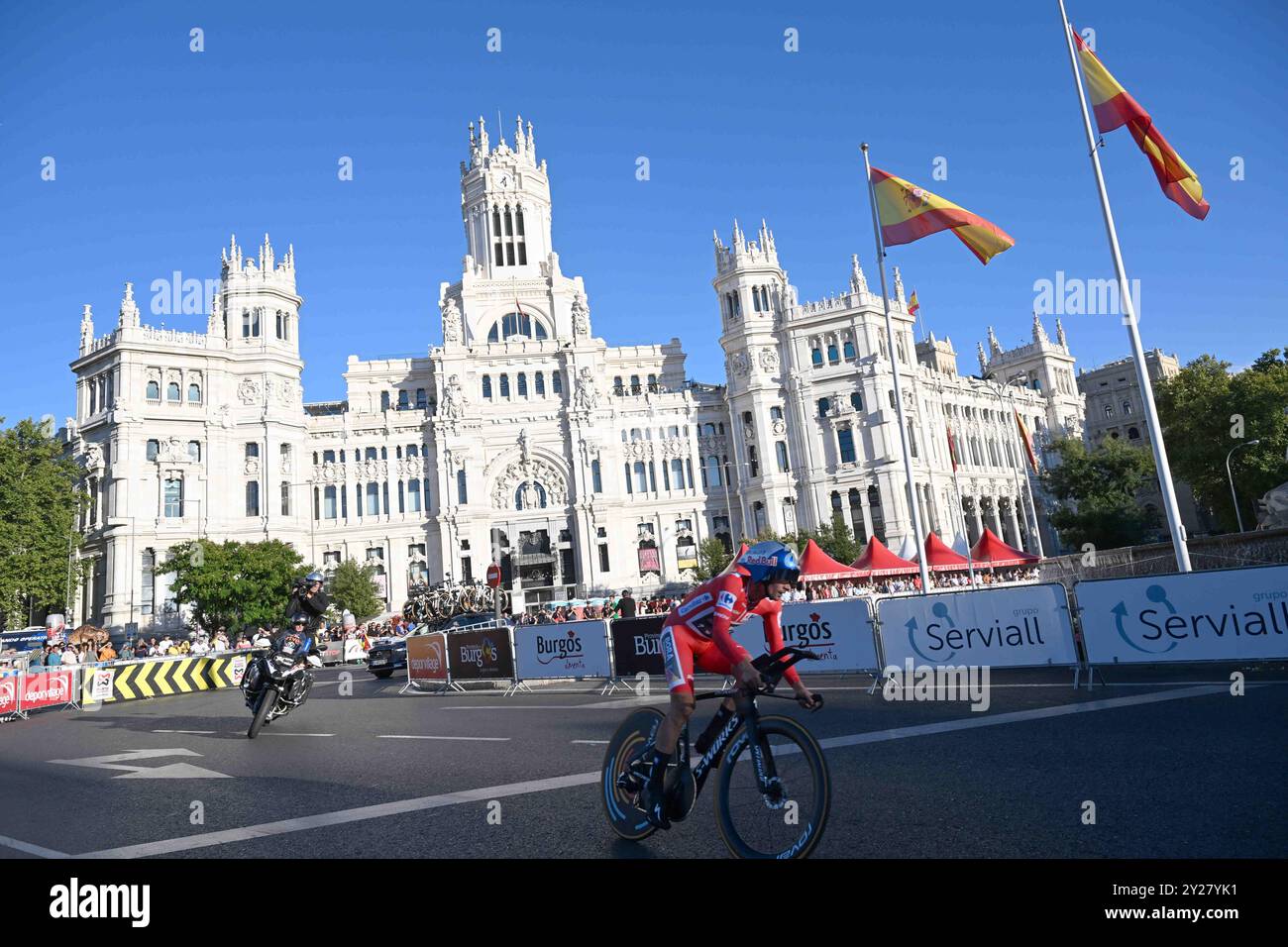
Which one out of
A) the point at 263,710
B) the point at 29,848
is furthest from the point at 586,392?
the point at 29,848

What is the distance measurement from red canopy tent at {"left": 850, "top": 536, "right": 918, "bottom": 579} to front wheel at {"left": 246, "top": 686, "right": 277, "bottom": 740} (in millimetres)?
27884

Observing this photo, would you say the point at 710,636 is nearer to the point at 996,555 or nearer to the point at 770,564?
the point at 770,564

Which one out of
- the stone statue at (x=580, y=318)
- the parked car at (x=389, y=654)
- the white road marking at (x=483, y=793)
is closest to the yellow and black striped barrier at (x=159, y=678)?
the parked car at (x=389, y=654)

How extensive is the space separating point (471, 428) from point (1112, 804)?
62519 mm

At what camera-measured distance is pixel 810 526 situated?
2370 inches

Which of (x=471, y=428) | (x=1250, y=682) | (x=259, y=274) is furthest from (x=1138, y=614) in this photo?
(x=259, y=274)

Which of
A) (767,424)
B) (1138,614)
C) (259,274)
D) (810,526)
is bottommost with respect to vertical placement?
(1138,614)

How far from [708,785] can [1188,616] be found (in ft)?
25.5

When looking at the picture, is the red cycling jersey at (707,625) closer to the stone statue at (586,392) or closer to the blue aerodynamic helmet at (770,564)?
the blue aerodynamic helmet at (770,564)

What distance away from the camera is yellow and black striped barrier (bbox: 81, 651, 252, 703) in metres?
21.5

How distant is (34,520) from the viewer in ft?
165
